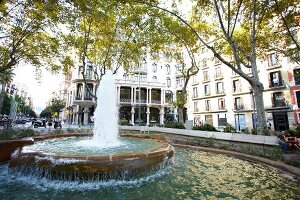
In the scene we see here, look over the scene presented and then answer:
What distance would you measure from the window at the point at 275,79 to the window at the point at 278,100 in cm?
138

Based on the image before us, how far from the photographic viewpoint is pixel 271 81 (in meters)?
29.7

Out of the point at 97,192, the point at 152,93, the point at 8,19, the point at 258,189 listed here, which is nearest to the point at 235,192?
the point at 258,189

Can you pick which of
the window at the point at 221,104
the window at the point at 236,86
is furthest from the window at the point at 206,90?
the window at the point at 236,86

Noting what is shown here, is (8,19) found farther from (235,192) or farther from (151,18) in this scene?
(235,192)

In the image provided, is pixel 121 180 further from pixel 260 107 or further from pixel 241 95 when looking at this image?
pixel 241 95

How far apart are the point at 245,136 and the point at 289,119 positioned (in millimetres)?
23691

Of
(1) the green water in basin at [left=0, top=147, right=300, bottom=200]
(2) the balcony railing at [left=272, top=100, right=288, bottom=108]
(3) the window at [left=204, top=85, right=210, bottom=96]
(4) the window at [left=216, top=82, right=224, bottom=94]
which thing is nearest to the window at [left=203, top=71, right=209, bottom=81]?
(3) the window at [left=204, top=85, right=210, bottom=96]

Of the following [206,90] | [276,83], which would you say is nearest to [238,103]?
[276,83]

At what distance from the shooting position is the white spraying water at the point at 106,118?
9352 mm

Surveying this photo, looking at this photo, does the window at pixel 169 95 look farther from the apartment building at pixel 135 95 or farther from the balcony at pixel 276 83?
the balcony at pixel 276 83

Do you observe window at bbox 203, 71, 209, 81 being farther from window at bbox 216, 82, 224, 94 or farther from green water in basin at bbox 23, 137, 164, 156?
green water in basin at bbox 23, 137, 164, 156

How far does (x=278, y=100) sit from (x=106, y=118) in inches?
1139

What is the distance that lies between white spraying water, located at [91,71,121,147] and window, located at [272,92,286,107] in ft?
91.7

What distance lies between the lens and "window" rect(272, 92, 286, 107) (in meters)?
28.2
